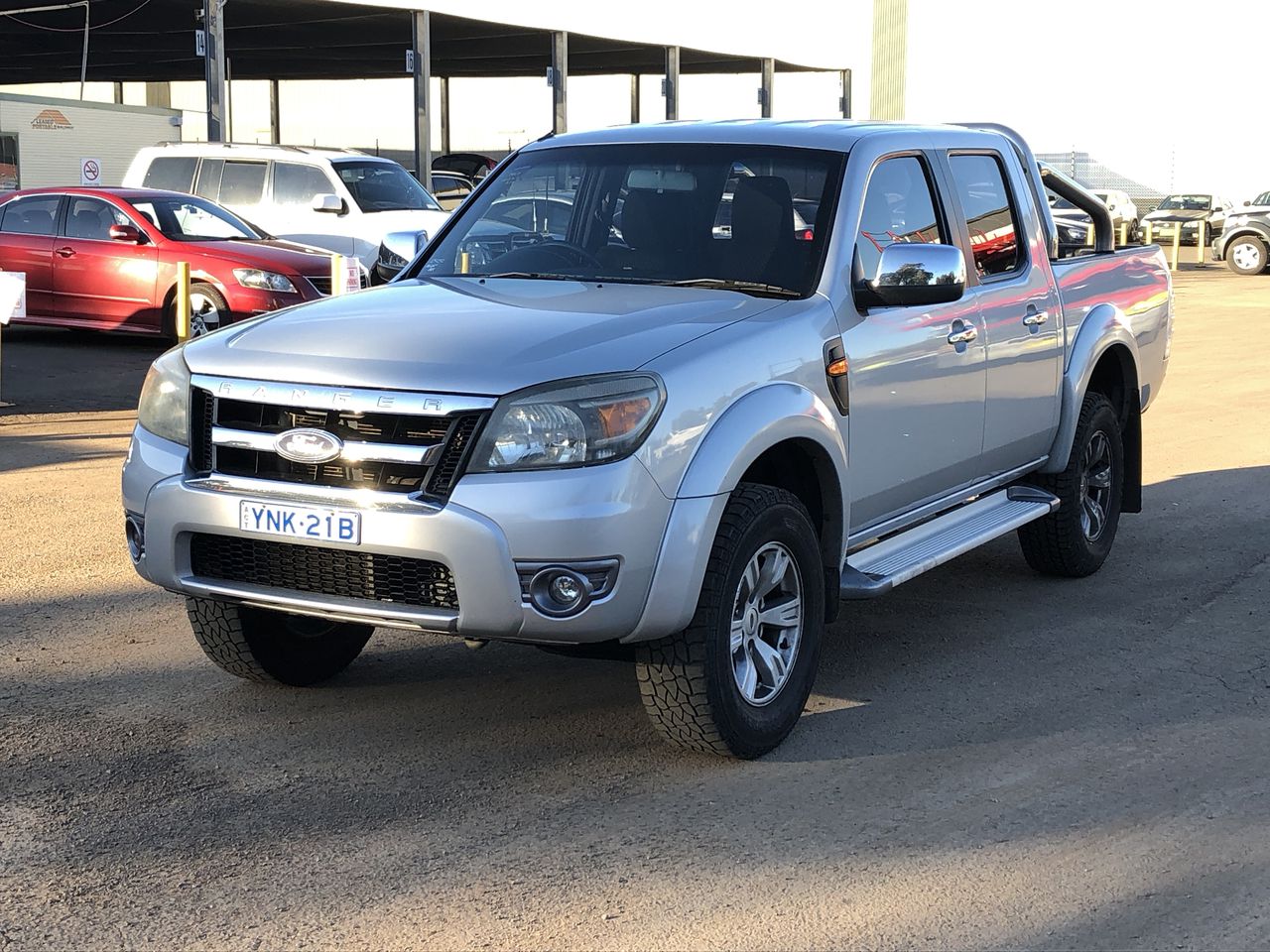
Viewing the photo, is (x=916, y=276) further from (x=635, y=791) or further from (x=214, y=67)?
(x=214, y=67)

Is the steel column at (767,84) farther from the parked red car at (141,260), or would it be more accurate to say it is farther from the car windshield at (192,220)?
the parked red car at (141,260)

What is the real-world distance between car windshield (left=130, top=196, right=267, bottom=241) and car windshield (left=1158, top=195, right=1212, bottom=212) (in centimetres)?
3262

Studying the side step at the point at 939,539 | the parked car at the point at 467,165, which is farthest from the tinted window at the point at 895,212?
the parked car at the point at 467,165

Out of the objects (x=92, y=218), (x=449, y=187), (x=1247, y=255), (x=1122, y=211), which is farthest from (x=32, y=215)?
(x=1122, y=211)

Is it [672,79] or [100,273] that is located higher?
[672,79]

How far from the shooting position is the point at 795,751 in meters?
4.82

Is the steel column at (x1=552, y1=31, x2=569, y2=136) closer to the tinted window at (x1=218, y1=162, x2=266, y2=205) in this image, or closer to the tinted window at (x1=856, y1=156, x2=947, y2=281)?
the tinted window at (x1=218, y1=162, x2=266, y2=205)

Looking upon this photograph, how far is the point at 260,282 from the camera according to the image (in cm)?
1470

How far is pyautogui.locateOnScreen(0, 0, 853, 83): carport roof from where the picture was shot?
34.3 m

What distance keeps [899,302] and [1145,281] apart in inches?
119

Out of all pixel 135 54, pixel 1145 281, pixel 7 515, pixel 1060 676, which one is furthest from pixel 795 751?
pixel 135 54

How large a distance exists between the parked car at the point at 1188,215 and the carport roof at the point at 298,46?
34.1ft

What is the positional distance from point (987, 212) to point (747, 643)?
8.42ft

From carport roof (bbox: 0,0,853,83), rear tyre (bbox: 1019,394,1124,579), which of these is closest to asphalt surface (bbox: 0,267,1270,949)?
rear tyre (bbox: 1019,394,1124,579)
